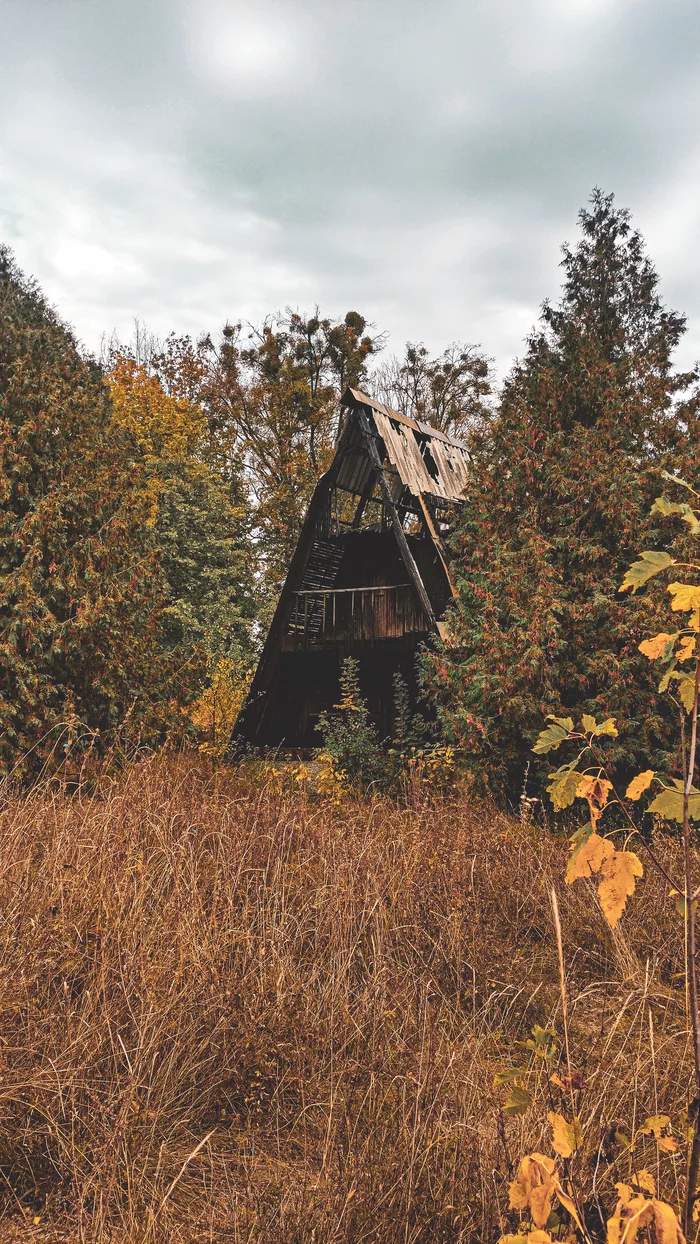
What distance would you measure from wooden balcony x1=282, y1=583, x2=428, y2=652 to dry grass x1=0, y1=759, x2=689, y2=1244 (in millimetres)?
8469

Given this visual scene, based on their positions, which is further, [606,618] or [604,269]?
[604,269]

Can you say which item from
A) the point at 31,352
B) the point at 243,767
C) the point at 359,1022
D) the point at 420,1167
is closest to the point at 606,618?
the point at 243,767

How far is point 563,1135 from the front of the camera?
1.66m

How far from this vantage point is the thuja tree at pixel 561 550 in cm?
834

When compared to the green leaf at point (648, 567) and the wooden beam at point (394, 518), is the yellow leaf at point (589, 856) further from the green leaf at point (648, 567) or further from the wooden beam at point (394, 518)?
the wooden beam at point (394, 518)

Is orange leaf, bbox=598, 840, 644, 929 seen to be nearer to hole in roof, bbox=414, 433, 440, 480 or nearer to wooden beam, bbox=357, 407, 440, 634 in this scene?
wooden beam, bbox=357, 407, 440, 634

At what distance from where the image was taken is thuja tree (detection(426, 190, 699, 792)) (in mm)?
8344

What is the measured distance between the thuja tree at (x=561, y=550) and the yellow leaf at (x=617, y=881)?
650cm

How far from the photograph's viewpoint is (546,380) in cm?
979

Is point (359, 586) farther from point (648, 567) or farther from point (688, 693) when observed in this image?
point (648, 567)

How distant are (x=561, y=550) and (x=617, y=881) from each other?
7744mm

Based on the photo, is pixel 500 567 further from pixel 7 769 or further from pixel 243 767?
pixel 7 769

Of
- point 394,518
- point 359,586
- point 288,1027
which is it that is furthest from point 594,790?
point 359,586

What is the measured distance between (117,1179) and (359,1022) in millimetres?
1163
